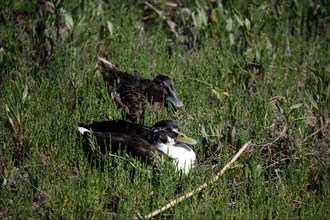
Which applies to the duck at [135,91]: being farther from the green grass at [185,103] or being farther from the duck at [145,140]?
the duck at [145,140]

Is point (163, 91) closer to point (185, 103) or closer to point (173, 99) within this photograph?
point (173, 99)

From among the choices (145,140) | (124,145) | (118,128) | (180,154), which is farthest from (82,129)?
(180,154)

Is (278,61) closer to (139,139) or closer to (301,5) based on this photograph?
(301,5)

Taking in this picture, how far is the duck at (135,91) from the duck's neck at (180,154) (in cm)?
70

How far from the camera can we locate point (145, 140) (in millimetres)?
5562

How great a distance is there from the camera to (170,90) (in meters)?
6.39

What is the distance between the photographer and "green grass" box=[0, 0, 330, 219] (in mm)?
4980

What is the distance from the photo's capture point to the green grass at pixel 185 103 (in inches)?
196

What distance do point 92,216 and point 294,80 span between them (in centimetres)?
297

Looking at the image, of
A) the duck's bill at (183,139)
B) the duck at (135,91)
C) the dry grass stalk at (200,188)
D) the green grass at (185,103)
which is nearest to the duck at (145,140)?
the duck's bill at (183,139)

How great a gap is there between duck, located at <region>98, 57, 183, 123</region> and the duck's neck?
697mm

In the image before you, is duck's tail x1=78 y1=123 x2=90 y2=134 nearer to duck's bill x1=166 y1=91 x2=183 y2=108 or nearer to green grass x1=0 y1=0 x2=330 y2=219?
green grass x1=0 y1=0 x2=330 y2=219

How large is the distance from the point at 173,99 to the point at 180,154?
1.01 metres

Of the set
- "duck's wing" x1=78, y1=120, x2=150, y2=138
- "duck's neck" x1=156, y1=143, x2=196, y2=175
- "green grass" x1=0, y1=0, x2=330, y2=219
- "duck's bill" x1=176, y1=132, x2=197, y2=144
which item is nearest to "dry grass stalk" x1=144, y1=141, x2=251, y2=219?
"green grass" x1=0, y1=0, x2=330, y2=219
